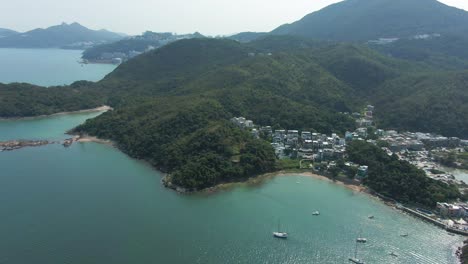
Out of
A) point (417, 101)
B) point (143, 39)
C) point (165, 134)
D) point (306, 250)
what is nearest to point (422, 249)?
point (306, 250)

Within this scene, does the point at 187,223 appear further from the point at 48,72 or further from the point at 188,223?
the point at 48,72

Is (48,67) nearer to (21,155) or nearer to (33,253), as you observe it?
(21,155)

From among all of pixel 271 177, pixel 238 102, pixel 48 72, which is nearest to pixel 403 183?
pixel 271 177

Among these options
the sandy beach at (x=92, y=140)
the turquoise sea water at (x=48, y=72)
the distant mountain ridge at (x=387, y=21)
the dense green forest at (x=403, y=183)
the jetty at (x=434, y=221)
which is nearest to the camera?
the jetty at (x=434, y=221)

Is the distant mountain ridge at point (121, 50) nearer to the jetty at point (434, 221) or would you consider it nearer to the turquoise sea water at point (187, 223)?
the turquoise sea water at point (187, 223)

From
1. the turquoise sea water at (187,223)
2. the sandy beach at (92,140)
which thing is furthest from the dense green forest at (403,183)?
the sandy beach at (92,140)

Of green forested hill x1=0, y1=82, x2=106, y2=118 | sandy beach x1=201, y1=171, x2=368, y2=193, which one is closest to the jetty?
sandy beach x1=201, y1=171, x2=368, y2=193
